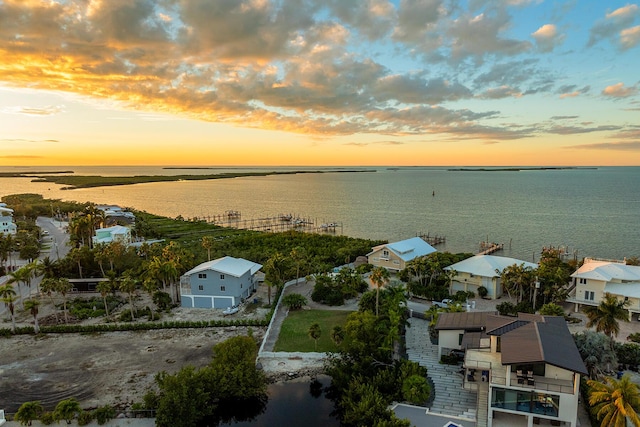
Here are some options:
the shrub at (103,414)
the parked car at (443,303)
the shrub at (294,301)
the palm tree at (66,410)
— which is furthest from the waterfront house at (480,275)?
the palm tree at (66,410)

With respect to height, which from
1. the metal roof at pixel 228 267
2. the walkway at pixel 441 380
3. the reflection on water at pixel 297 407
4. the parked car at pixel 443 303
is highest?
the metal roof at pixel 228 267

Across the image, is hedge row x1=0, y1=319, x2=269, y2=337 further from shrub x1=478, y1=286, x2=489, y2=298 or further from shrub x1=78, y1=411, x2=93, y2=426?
shrub x1=478, y1=286, x2=489, y2=298

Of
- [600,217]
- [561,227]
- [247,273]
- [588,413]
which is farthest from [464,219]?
[588,413]

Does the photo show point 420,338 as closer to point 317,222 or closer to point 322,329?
point 322,329

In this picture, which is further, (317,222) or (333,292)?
(317,222)

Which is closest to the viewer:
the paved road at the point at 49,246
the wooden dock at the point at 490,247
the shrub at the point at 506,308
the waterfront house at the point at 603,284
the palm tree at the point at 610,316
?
the palm tree at the point at 610,316

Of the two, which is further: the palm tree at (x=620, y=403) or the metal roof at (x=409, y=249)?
the metal roof at (x=409, y=249)

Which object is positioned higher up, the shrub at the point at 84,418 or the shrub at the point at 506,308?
the shrub at the point at 506,308

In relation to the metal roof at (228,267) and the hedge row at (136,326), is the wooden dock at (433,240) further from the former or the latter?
the hedge row at (136,326)
